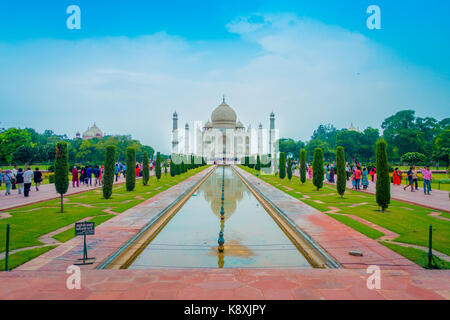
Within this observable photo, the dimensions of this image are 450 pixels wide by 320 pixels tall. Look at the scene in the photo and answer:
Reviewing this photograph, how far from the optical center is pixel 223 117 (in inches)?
2564

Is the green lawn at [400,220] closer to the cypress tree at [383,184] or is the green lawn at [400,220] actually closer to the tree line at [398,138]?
the cypress tree at [383,184]

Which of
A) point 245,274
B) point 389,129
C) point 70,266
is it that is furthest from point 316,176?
point 389,129

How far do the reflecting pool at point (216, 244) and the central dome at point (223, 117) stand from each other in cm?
5767

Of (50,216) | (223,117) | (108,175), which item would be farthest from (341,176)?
(223,117)

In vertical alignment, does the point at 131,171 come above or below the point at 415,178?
above

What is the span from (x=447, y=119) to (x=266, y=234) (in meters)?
58.0

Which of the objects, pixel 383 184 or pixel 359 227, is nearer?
pixel 359 227

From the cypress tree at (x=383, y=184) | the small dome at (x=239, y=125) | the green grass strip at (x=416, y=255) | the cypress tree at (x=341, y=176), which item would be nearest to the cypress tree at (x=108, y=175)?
the cypress tree at (x=341, y=176)

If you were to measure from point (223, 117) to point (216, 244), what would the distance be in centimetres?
6071

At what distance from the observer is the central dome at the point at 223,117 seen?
65.2 meters

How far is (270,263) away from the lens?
4352mm

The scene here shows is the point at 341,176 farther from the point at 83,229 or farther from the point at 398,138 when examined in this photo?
the point at 398,138

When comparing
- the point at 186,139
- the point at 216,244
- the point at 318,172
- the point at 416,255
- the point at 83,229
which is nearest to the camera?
the point at 83,229
